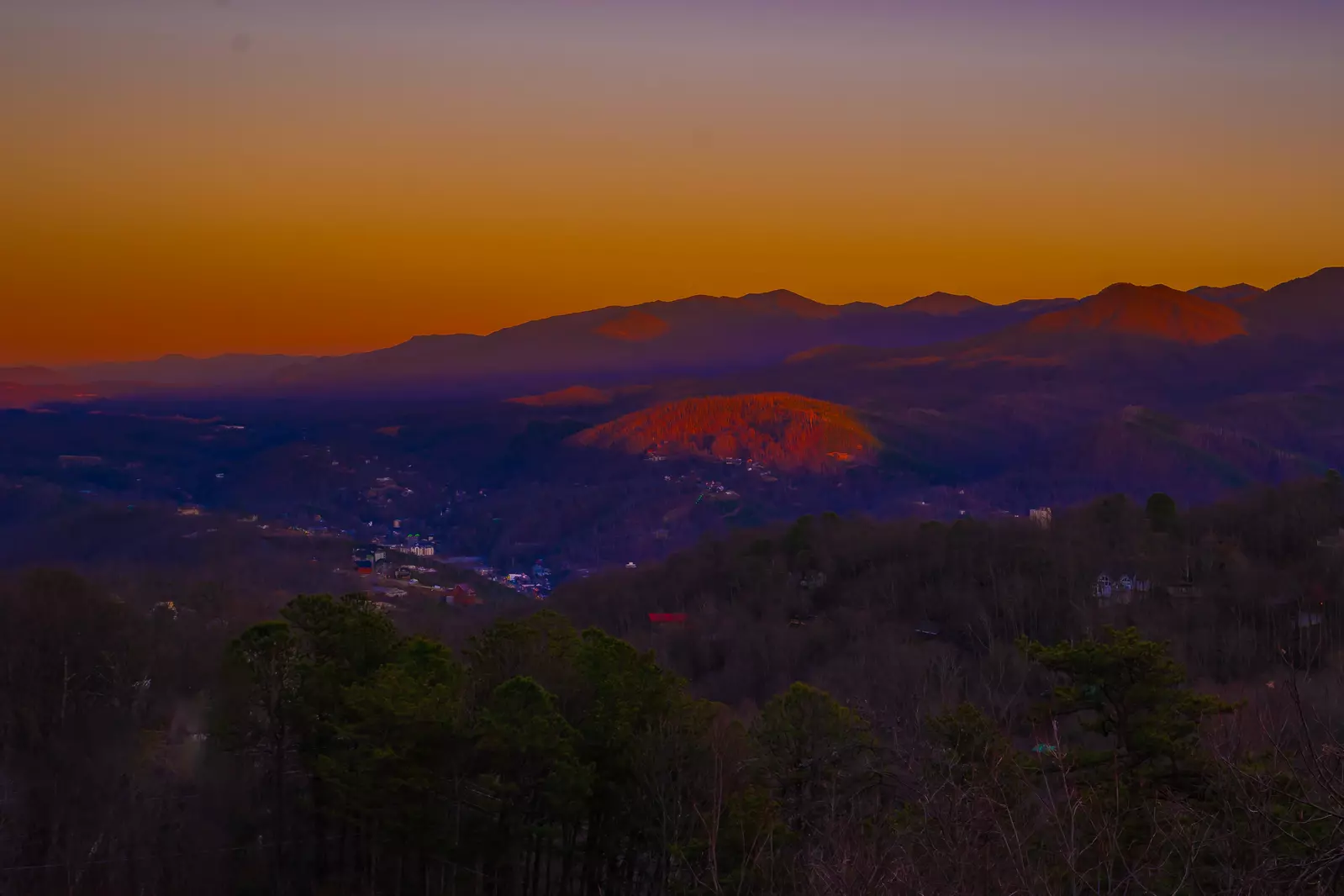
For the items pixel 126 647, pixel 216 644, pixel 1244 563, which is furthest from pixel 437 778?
pixel 1244 563

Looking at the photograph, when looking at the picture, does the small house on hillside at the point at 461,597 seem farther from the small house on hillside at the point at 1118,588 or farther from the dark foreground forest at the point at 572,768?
the dark foreground forest at the point at 572,768

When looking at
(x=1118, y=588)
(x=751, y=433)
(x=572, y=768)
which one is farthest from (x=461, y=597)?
(x=751, y=433)

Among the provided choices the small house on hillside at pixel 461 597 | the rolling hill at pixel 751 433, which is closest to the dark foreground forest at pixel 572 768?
the small house on hillside at pixel 461 597

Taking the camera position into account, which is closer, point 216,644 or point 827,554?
point 216,644

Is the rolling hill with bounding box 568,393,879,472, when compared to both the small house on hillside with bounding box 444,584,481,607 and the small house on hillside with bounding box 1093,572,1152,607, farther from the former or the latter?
the small house on hillside with bounding box 1093,572,1152,607

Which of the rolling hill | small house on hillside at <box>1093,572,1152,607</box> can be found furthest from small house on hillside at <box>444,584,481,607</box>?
the rolling hill

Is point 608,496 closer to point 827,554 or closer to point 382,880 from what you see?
point 827,554

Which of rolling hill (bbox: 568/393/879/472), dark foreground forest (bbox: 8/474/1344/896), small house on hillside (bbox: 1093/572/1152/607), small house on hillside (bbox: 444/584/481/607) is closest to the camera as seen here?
dark foreground forest (bbox: 8/474/1344/896)

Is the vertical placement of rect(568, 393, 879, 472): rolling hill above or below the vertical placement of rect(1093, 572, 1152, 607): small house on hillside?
below
